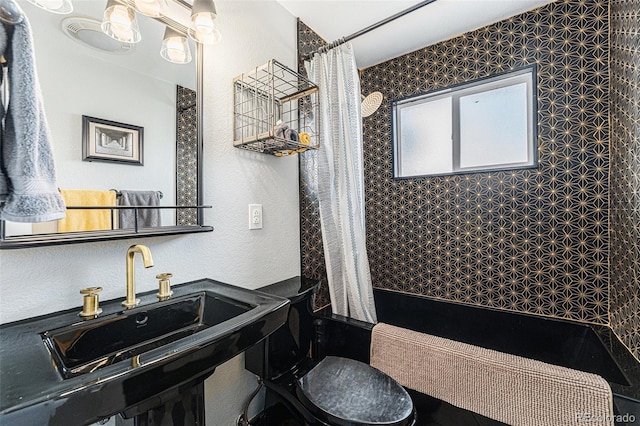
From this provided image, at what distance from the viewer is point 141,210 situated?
39.7 inches

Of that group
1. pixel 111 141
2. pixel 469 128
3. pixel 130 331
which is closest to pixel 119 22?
pixel 111 141

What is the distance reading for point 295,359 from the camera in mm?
1324

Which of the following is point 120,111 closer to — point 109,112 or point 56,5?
point 109,112

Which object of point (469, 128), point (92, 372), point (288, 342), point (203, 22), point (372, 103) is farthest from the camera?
point (372, 103)

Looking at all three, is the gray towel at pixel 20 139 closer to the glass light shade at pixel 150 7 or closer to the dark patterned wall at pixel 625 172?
the glass light shade at pixel 150 7

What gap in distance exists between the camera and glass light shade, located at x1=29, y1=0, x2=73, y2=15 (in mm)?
828

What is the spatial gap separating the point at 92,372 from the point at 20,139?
532 mm

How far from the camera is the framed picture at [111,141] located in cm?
88

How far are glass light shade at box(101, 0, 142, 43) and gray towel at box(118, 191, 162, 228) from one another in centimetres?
58

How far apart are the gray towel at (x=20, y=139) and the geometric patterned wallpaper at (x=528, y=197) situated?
2117 millimetres

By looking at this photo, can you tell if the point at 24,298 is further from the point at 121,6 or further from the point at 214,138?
the point at 121,6

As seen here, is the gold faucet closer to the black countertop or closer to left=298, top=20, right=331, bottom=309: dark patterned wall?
the black countertop

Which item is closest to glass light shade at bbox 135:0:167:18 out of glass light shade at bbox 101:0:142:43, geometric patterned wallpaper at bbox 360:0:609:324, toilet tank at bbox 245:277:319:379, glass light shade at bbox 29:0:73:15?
glass light shade at bbox 101:0:142:43

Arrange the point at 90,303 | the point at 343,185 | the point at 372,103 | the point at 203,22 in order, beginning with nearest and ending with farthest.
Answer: the point at 90,303 < the point at 203,22 < the point at 343,185 < the point at 372,103
